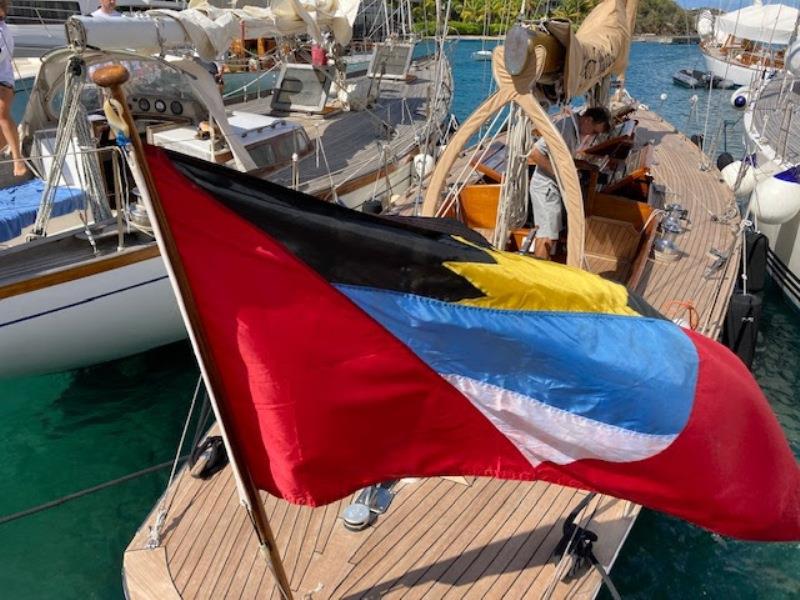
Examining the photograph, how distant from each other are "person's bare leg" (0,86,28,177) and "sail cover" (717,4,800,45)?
34.4 meters

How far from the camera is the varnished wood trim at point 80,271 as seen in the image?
7887 mm

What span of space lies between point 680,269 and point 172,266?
7.90m

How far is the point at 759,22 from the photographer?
123ft

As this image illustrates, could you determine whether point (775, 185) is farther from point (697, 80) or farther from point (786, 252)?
point (697, 80)

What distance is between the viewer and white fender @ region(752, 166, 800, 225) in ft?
35.3

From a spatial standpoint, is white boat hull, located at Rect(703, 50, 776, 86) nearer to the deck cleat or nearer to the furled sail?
the furled sail

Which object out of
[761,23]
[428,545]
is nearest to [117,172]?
[428,545]

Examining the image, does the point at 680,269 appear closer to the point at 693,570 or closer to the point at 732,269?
the point at 732,269

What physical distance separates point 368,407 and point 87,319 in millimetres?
6364

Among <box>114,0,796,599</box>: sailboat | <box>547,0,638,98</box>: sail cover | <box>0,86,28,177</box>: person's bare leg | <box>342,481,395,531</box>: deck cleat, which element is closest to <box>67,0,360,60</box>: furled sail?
<box>0,86,28,177</box>: person's bare leg

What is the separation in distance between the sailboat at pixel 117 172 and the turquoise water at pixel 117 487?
2.15ft

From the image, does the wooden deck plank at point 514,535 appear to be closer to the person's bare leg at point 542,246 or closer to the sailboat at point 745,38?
the person's bare leg at point 542,246

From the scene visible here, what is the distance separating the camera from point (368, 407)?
11.2 ft

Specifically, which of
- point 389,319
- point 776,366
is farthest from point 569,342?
point 776,366
